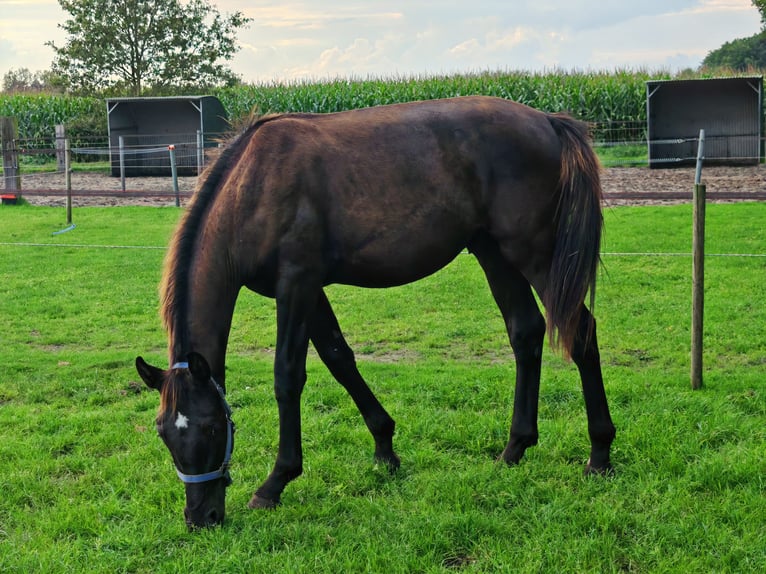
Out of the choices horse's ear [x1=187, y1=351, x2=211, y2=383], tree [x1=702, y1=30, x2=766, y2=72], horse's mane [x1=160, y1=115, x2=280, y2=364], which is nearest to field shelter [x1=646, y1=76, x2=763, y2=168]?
horse's mane [x1=160, y1=115, x2=280, y2=364]

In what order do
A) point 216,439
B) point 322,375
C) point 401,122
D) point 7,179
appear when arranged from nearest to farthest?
point 216,439 → point 401,122 → point 322,375 → point 7,179

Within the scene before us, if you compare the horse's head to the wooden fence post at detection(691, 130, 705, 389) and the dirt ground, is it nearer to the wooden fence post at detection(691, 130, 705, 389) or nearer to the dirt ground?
the wooden fence post at detection(691, 130, 705, 389)

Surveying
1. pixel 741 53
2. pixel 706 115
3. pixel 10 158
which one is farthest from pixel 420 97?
pixel 741 53

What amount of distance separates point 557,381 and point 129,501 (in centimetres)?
307

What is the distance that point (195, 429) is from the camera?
3.52 metres

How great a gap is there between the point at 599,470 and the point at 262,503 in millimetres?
1783

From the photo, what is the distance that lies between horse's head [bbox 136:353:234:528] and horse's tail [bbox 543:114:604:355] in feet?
5.79

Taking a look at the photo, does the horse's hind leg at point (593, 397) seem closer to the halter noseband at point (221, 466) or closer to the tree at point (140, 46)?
the halter noseband at point (221, 466)

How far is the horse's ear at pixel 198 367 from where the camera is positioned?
3447 mm

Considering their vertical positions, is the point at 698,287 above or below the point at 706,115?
below

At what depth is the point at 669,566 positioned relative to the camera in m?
3.28

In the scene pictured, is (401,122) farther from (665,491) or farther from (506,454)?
(665,491)

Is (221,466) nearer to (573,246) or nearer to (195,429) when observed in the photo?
(195,429)

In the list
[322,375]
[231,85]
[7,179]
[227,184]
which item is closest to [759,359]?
[322,375]
